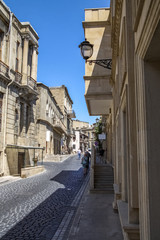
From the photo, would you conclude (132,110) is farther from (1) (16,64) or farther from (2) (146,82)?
(1) (16,64)

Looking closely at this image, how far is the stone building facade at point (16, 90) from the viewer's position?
55.5 feet

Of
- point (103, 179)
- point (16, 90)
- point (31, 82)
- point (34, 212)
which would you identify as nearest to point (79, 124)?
point (31, 82)

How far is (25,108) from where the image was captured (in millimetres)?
21078

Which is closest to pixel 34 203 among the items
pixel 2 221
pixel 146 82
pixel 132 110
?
pixel 2 221

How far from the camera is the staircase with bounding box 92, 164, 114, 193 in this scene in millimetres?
11305

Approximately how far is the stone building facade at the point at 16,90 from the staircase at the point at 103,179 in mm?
6929

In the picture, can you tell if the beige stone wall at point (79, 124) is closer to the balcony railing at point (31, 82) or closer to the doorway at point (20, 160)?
the balcony railing at point (31, 82)

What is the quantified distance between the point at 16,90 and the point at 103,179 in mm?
10543

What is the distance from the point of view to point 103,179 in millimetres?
12711

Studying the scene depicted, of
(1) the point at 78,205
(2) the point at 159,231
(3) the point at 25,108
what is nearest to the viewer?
(2) the point at 159,231

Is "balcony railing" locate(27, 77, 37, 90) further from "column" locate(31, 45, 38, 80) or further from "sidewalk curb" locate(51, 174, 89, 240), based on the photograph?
"sidewalk curb" locate(51, 174, 89, 240)

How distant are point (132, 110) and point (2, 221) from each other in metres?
5.16

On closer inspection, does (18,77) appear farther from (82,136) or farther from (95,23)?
(82,136)

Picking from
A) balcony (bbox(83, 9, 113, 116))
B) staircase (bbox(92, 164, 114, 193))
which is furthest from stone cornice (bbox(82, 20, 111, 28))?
staircase (bbox(92, 164, 114, 193))
